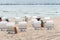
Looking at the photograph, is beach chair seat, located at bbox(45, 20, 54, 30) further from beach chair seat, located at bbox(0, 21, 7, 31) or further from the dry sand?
beach chair seat, located at bbox(0, 21, 7, 31)

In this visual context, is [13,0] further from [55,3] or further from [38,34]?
[38,34]

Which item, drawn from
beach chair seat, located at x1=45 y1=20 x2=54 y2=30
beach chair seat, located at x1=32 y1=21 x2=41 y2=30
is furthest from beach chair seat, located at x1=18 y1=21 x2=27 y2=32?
beach chair seat, located at x1=45 y1=20 x2=54 y2=30

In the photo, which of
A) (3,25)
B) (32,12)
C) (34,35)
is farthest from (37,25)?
(32,12)

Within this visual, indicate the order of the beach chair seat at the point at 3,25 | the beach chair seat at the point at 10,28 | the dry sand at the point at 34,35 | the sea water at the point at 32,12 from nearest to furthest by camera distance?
the dry sand at the point at 34,35, the beach chair seat at the point at 10,28, the beach chair seat at the point at 3,25, the sea water at the point at 32,12

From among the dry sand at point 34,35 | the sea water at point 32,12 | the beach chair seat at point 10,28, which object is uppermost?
the sea water at point 32,12

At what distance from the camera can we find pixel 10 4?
4.19 metres

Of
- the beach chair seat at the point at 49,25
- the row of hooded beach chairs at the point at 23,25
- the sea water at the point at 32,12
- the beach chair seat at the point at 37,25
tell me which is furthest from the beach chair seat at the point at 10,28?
the sea water at the point at 32,12

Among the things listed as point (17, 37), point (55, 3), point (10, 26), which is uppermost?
point (55, 3)

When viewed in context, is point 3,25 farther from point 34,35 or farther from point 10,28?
point 34,35

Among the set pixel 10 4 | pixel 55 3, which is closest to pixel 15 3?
pixel 10 4

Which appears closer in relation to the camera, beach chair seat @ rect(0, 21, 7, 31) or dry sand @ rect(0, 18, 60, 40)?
dry sand @ rect(0, 18, 60, 40)

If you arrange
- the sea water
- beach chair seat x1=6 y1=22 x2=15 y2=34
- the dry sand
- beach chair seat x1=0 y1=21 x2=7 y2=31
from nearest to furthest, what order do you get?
the dry sand → beach chair seat x1=6 y1=22 x2=15 y2=34 → beach chair seat x1=0 y1=21 x2=7 y2=31 → the sea water

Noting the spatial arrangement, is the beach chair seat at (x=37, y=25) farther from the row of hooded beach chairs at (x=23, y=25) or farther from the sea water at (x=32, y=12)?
the sea water at (x=32, y=12)

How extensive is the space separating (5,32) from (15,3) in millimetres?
2521
